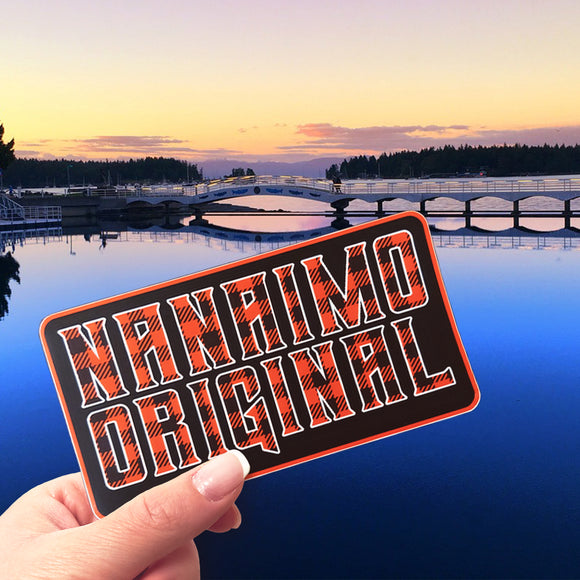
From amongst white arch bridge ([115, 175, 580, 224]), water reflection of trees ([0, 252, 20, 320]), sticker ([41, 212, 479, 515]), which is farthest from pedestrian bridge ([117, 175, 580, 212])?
sticker ([41, 212, 479, 515])

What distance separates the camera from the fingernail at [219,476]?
7.06ft

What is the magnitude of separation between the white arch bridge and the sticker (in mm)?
44609

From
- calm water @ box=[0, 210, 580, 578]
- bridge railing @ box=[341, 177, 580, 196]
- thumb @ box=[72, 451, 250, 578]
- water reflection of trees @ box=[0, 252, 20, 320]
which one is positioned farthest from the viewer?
bridge railing @ box=[341, 177, 580, 196]

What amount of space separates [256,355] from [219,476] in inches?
16.1

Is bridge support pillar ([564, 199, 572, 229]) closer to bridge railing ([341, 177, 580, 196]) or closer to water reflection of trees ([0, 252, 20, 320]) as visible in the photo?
bridge railing ([341, 177, 580, 196])

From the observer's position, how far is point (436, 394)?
7.49 ft

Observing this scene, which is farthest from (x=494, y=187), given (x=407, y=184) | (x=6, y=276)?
(x=6, y=276)

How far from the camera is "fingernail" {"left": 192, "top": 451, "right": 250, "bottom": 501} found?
2.15 meters

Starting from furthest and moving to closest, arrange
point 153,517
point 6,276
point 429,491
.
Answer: point 6,276 → point 429,491 → point 153,517

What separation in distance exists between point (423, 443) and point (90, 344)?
9.25 metres

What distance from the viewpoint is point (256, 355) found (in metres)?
2.20

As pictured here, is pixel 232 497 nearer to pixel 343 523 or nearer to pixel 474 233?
pixel 343 523

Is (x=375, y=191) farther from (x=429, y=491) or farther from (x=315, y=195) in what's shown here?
(x=429, y=491)

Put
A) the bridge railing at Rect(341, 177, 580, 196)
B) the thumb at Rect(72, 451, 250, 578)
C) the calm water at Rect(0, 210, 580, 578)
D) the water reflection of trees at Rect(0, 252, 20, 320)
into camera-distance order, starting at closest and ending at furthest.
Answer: the thumb at Rect(72, 451, 250, 578), the calm water at Rect(0, 210, 580, 578), the water reflection of trees at Rect(0, 252, 20, 320), the bridge railing at Rect(341, 177, 580, 196)
